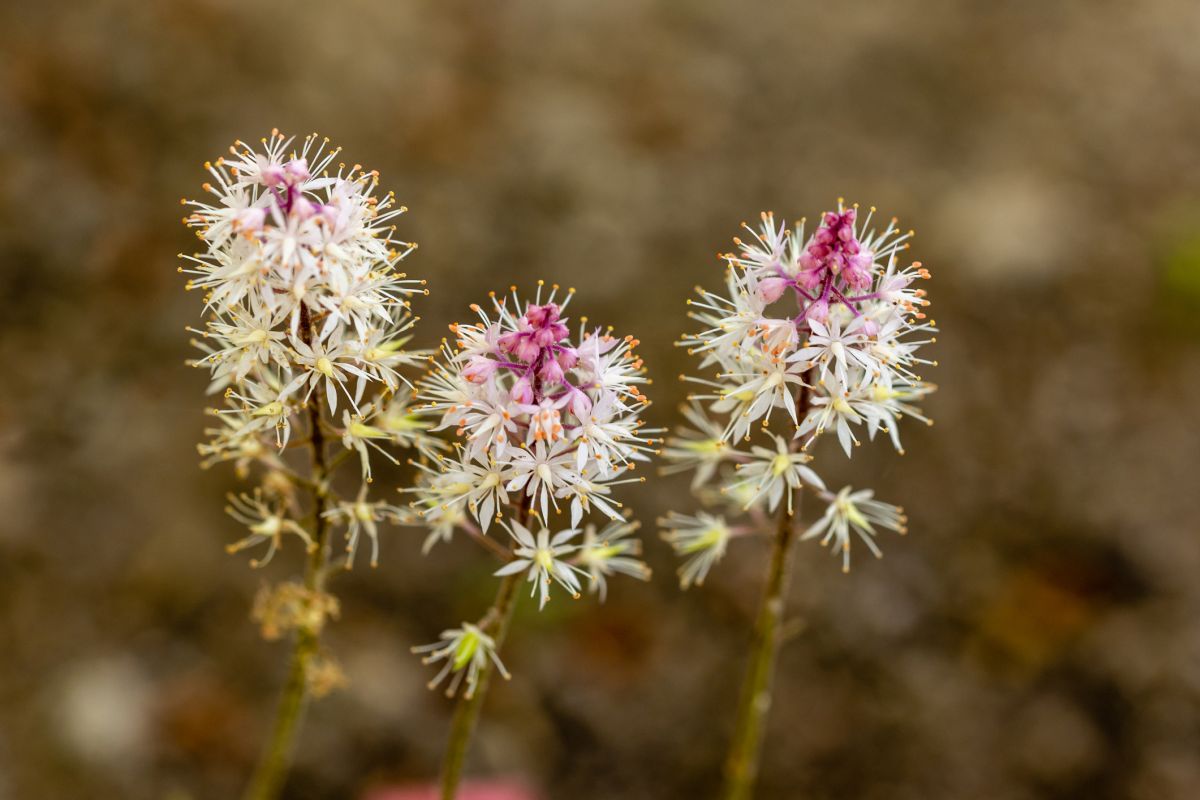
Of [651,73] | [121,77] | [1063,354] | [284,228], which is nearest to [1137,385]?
[1063,354]

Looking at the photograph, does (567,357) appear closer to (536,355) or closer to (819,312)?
(536,355)

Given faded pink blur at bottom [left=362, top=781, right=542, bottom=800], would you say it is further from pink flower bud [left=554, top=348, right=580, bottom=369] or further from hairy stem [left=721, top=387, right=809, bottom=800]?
pink flower bud [left=554, top=348, right=580, bottom=369]

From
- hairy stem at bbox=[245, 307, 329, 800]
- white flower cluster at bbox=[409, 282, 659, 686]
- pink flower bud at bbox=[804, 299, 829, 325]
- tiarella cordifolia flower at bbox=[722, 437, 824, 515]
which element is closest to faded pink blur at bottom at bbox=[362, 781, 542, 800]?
hairy stem at bbox=[245, 307, 329, 800]

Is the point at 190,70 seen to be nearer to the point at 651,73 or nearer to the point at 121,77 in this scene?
the point at 121,77

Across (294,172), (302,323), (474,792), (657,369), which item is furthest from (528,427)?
(657,369)

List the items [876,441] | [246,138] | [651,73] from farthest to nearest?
[651,73]
[246,138]
[876,441]

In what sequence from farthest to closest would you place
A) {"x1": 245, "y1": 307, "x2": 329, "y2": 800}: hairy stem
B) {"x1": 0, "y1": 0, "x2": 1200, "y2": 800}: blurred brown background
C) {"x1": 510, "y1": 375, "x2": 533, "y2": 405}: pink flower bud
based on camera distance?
1. {"x1": 0, "y1": 0, "x2": 1200, "y2": 800}: blurred brown background
2. {"x1": 245, "y1": 307, "x2": 329, "y2": 800}: hairy stem
3. {"x1": 510, "y1": 375, "x2": 533, "y2": 405}: pink flower bud

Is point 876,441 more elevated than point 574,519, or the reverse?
point 876,441
